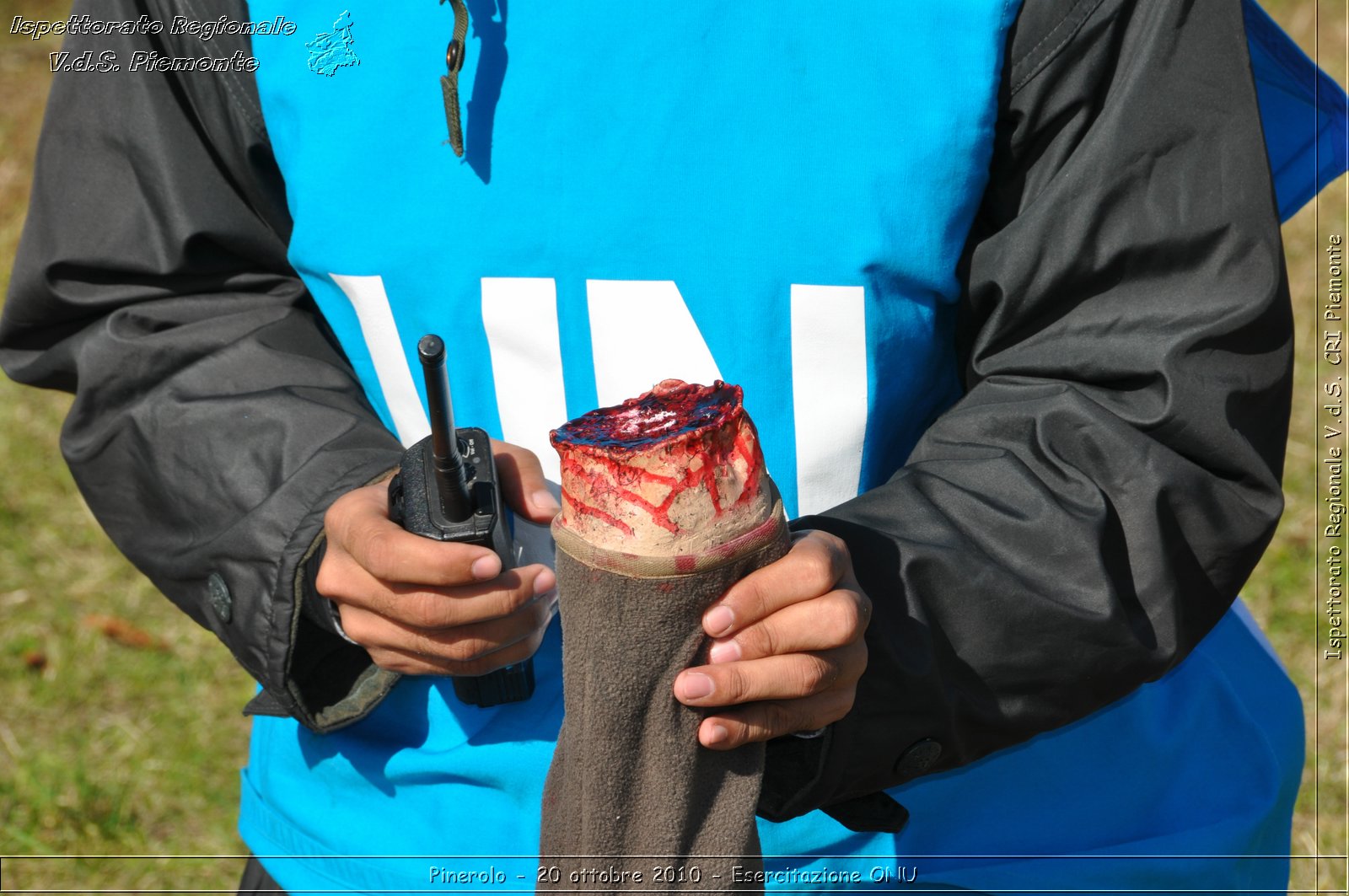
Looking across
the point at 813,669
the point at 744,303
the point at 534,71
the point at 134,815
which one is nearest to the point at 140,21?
the point at 534,71

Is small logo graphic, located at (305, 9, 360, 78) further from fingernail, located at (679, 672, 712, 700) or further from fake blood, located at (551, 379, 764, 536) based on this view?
fingernail, located at (679, 672, 712, 700)

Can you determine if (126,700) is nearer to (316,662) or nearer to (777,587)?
(316,662)

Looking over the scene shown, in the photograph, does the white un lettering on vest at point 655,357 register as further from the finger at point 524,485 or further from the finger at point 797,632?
the finger at point 797,632

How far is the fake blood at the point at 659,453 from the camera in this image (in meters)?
0.98

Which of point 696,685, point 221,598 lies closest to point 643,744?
point 696,685

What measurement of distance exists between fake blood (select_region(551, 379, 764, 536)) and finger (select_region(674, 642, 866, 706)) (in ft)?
0.42

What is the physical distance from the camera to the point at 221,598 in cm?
149

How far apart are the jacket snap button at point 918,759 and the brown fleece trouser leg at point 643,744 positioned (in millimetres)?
204

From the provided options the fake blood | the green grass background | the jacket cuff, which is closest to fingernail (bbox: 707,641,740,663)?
Answer: the fake blood

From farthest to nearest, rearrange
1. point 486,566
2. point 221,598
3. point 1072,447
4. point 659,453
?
point 221,598 → point 1072,447 → point 486,566 → point 659,453

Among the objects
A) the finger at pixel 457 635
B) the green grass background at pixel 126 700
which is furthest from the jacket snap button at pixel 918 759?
the green grass background at pixel 126 700

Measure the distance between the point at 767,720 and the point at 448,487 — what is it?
0.36 m

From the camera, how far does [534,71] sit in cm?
138

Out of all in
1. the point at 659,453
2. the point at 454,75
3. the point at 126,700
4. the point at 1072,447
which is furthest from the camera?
the point at 126,700
